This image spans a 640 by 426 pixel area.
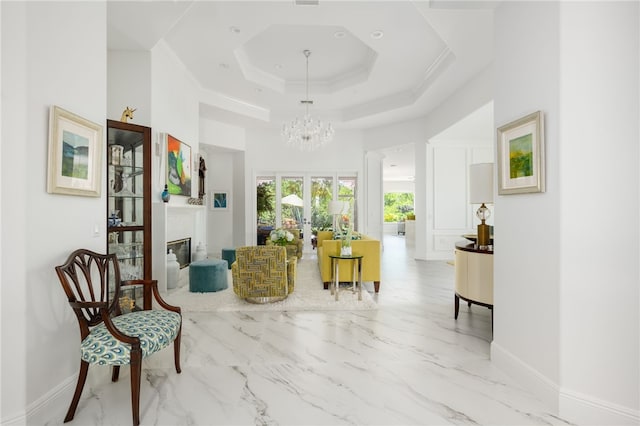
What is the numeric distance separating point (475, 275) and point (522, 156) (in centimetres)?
135

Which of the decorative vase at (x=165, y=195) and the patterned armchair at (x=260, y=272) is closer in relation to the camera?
the patterned armchair at (x=260, y=272)

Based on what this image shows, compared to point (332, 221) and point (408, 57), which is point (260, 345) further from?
point (332, 221)

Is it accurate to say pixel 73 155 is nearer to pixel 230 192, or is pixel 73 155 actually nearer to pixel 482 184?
pixel 482 184

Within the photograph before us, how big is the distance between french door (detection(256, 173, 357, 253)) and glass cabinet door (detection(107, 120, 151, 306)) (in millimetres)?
4877

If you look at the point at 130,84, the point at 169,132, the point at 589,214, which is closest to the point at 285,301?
the point at 169,132

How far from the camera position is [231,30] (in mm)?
4070

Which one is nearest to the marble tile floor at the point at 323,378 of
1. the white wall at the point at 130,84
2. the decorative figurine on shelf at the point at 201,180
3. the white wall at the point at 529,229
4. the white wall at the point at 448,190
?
the white wall at the point at 529,229

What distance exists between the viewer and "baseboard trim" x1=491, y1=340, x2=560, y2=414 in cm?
196

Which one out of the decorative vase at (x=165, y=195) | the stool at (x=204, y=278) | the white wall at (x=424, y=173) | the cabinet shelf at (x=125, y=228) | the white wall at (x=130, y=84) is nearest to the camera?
the cabinet shelf at (x=125, y=228)

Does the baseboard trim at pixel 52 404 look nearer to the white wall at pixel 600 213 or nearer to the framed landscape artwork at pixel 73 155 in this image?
the framed landscape artwork at pixel 73 155

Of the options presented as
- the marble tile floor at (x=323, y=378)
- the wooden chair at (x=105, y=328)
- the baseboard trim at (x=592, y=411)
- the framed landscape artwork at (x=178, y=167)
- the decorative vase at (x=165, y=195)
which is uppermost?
the framed landscape artwork at (x=178, y=167)

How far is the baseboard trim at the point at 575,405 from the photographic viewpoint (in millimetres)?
1795

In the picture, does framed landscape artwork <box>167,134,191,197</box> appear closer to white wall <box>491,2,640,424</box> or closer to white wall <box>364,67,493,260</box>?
white wall <box>491,2,640,424</box>

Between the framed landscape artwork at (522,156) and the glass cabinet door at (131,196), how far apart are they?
11.4 feet
